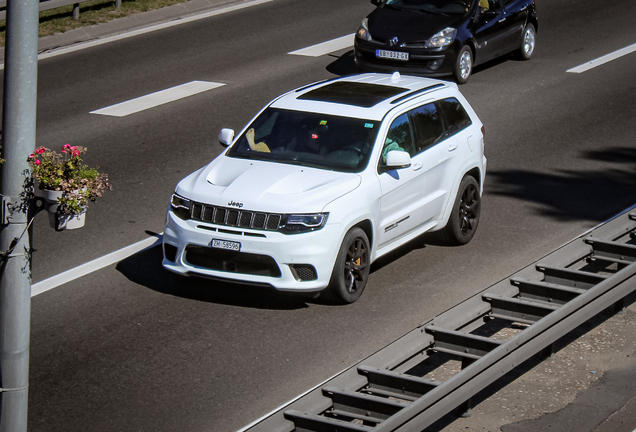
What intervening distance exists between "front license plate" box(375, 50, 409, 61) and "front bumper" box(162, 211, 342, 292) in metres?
9.05

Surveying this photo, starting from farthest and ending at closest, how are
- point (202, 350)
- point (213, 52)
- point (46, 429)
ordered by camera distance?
point (213, 52)
point (202, 350)
point (46, 429)

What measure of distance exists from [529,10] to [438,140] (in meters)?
10.0

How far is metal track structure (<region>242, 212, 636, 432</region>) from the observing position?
19.5 feet

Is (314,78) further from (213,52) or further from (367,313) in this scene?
(367,313)

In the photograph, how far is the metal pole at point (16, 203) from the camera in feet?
17.1

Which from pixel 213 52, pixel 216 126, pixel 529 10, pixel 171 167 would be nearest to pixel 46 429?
pixel 171 167

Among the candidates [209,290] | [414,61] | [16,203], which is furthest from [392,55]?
[16,203]

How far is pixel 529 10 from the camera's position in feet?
63.2

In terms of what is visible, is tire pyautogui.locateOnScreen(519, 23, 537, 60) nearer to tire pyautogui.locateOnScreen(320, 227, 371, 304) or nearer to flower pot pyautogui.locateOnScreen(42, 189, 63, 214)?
tire pyautogui.locateOnScreen(320, 227, 371, 304)

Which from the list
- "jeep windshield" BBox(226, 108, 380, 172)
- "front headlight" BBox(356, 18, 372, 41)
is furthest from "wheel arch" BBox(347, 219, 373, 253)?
"front headlight" BBox(356, 18, 372, 41)

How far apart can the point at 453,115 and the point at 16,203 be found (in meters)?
6.20

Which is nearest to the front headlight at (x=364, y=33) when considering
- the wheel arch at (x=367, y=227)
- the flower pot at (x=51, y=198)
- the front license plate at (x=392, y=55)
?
the front license plate at (x=392, y=55)

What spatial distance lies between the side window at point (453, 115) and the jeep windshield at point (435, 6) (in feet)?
24.5

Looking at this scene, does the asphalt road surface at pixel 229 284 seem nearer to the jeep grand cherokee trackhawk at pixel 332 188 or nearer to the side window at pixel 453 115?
the jeep grand cherokee trackhawk at pixel 332 188
